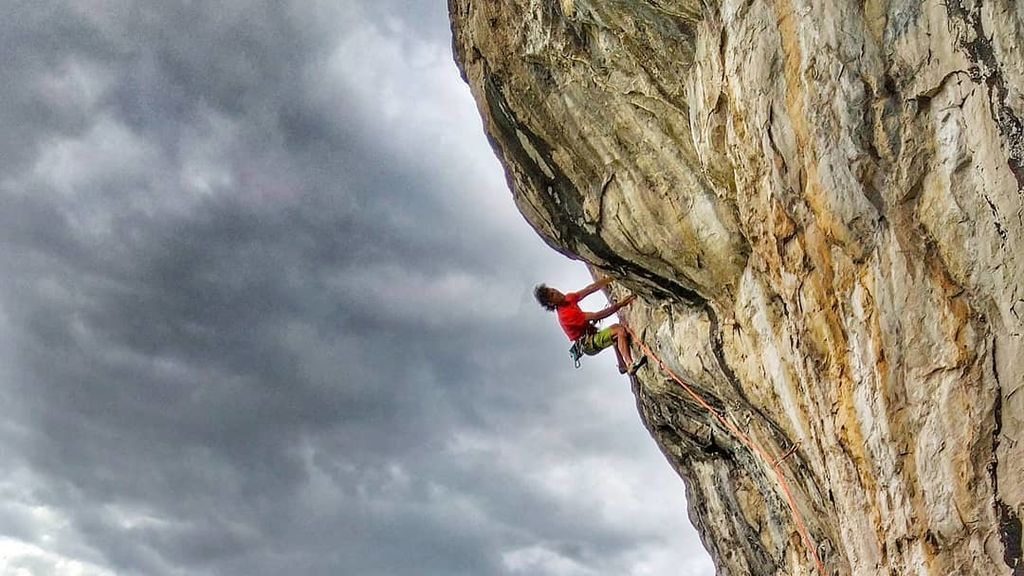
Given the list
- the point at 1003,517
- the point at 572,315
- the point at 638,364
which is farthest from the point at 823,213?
the point at 572,315

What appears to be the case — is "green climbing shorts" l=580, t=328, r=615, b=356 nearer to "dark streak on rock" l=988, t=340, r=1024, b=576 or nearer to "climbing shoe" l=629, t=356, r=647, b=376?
"climbing shoe" l=629, t=356, r=647, b=376

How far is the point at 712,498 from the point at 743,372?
4.93 meters

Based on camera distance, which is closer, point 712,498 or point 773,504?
point 773,504

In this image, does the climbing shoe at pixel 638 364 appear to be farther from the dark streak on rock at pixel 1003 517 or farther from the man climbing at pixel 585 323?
the dark streak on rock at pixel 1003 517

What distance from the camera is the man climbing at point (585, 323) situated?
13.7 meters

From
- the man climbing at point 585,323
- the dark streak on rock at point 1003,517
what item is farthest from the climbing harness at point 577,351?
the dark streak on rock at point 1003,517

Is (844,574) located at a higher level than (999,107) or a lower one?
lower

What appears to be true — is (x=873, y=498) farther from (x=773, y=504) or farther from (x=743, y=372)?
(x=773, y=504)

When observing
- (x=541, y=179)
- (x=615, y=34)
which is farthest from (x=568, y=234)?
(x=615, y=34)

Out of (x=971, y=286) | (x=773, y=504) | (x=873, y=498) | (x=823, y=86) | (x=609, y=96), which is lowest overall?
(x=873, y=498)

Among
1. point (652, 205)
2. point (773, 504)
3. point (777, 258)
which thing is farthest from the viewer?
point (773, 504)

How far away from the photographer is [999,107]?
20.8 feet

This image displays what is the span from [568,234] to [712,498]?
5.86 m

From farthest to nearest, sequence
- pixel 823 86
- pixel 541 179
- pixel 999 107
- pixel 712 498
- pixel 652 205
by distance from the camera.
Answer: pixel 712 498 → pixel 541 179 → pixel 652 205 → pixel 823 86 → pixel 999 107
